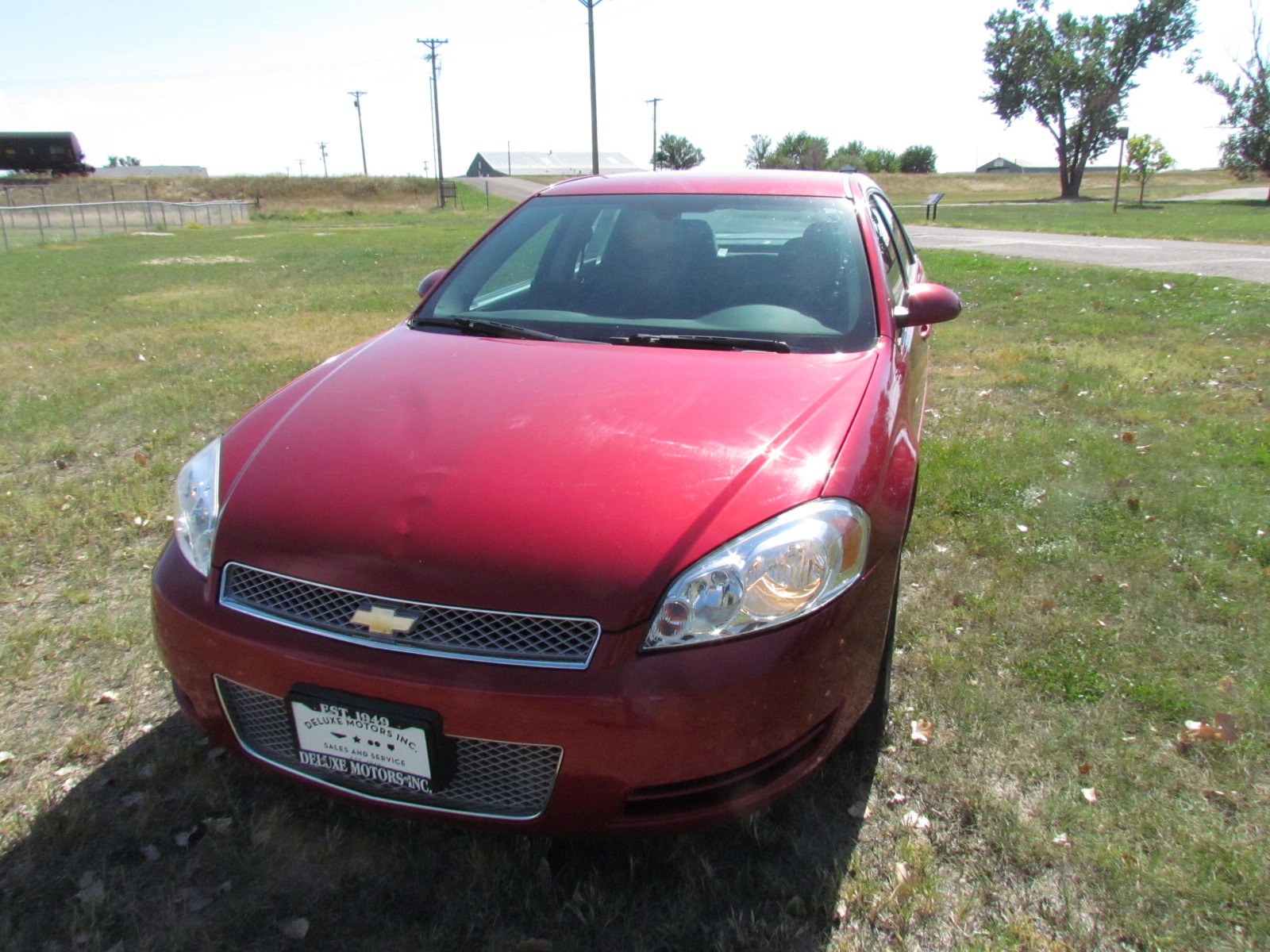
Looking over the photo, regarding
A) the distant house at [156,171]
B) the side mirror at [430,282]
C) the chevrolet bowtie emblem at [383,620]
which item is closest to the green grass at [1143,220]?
the side mirror at [430,282]

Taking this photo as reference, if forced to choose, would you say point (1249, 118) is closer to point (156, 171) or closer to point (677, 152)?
point (677, 152)

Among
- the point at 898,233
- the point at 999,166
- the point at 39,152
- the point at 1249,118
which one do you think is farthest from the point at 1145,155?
the point at 999,166

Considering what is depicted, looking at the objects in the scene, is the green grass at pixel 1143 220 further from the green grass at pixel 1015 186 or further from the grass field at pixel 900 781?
the grass field at pixel 900 781

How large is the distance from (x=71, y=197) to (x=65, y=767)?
52275 millimetres

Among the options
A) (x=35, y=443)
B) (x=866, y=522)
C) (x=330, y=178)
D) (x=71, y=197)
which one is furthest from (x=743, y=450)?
(x=330, y=178)

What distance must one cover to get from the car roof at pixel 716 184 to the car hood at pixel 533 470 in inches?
41.5

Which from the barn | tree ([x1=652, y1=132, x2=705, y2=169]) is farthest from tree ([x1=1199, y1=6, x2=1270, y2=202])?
the barn

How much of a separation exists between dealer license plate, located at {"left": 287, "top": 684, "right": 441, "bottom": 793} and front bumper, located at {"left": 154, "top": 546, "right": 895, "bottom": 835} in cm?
3

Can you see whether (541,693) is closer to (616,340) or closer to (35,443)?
(616,340)

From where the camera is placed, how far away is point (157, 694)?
2.82 meters

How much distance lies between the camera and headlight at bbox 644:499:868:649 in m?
1.75

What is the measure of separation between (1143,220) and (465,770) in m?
29.3

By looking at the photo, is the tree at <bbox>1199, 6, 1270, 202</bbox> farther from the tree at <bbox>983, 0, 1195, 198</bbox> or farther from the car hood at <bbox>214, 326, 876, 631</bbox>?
the car hood at <bbox>214, 326, 876, 631</bbox>

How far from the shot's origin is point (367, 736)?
71.6 inches
